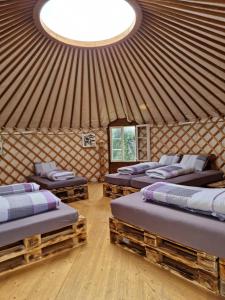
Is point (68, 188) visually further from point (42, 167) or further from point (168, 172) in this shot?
point (168, 172)

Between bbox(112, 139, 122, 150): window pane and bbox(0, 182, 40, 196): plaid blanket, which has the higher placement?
bbox(112, 139, 122, 150): window pane

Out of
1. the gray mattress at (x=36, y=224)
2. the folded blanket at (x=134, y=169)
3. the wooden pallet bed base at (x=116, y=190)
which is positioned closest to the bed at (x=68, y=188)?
the wooden pallet bed base at (x=116, y=190)

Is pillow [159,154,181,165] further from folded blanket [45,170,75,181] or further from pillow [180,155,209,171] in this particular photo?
folded blanket [45,170,75,181]

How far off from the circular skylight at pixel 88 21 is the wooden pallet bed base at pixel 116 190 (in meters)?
2.35

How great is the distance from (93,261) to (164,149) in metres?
3.86

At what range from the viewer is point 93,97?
477 centimetres

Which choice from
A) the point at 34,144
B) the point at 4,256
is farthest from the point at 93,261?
the point at 34,144

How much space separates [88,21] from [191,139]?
3.17 metres

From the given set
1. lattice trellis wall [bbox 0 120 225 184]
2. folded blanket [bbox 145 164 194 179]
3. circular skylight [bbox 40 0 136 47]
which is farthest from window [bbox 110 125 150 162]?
circular skylight [bbox 40 0 136 47]

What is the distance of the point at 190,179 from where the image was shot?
3750mm

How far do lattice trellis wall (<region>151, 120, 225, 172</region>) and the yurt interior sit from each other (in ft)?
0.08

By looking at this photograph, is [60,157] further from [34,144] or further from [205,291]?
[205,291]

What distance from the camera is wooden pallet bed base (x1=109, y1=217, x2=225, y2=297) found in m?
1.53

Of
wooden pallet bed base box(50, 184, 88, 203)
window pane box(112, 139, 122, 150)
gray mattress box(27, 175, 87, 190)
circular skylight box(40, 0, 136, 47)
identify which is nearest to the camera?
circular skylight box(40, 0, 136, 47)
